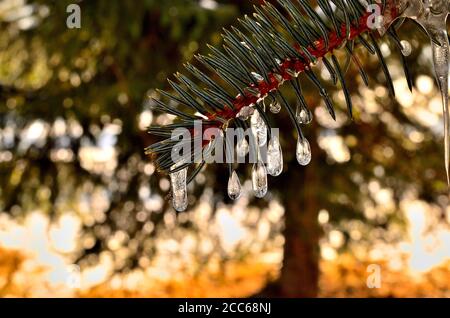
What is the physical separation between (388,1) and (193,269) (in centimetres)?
216

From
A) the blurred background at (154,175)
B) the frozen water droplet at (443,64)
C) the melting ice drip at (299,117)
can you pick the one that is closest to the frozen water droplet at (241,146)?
the melting ice drip at (299,117)

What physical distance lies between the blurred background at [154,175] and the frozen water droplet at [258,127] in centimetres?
147

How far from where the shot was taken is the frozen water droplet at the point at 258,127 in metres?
0.30

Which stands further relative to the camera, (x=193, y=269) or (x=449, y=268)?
(x=449, y=268)

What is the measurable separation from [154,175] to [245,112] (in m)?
1.71

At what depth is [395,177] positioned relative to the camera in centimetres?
212

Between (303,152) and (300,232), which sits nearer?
(303,152)

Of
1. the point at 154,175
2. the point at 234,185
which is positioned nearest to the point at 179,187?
the point at 234,185

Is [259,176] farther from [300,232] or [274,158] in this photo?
[300,232]

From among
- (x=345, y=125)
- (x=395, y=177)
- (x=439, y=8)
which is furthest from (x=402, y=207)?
(x=439, y=8)

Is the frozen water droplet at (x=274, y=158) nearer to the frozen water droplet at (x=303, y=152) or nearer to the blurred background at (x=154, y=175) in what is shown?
the frozen water droplet at (x=303, y=152)

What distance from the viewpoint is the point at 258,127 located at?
309mm

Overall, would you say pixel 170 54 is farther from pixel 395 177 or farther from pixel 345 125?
pixel 395 177

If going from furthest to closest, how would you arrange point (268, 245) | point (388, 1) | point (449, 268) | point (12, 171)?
point (449, 268), point (268, 245), point (12, 171), point (388, 1)
